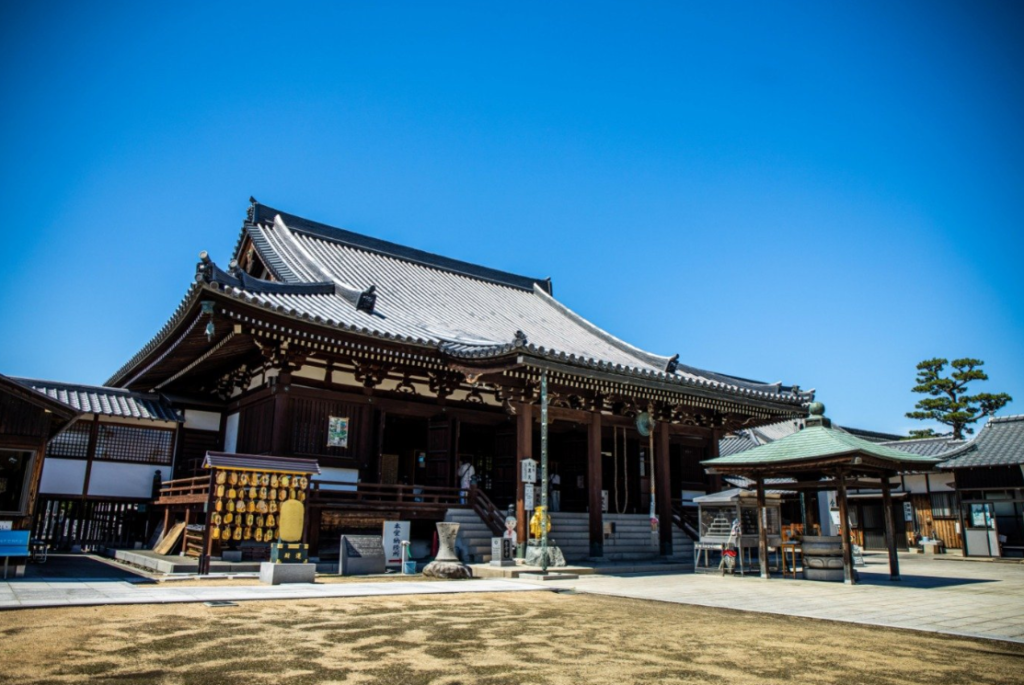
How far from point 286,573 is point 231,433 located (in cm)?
918

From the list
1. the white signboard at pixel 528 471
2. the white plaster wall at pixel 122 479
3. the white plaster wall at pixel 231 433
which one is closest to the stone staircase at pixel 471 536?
the white signboard at pixel 528 471

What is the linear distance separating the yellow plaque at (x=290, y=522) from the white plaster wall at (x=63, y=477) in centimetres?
918

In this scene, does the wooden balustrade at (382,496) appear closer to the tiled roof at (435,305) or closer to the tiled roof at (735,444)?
the tiled roof at (435,305)

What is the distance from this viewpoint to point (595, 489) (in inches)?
640

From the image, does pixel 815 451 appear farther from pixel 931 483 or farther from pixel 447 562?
pixel 931 483

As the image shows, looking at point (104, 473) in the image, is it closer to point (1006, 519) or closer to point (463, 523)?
point (463, 523)

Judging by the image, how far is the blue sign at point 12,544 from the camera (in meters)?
9.87

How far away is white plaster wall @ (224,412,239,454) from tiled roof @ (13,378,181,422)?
49.8 inches

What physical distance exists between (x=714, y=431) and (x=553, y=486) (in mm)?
5021

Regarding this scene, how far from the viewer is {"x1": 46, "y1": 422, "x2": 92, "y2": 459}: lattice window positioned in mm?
17141

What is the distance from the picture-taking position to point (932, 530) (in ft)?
87.8

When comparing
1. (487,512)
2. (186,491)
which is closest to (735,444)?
(487,512)

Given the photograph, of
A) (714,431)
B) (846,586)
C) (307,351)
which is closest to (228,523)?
(307,351)

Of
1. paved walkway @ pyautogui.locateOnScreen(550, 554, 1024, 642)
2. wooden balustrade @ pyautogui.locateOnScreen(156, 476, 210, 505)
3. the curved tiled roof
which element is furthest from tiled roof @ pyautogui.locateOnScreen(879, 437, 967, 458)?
wooden balustrade @ pyautogui.locateOnScreen(156, 476, 210, 505)
